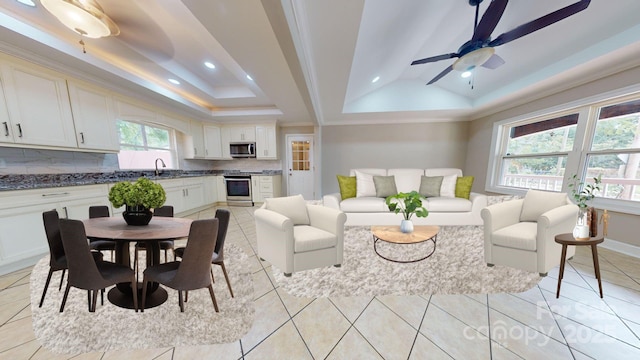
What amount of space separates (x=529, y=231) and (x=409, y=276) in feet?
4.10

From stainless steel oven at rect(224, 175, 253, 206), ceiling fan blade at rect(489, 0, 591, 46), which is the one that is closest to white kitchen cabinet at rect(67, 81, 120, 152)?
stainless steel oven at rect(224, 175, 253, 206)

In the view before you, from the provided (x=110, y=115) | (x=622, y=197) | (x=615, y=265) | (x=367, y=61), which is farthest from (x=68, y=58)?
(x=622, y=197)

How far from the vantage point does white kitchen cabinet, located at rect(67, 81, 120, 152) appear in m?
2.50

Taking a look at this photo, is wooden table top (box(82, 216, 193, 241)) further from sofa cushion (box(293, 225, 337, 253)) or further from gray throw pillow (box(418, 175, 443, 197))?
gray throw pillow (box(418, 175, 443, 197))

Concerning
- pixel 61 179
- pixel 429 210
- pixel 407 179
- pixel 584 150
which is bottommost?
pixel 429 210

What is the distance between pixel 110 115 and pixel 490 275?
531 cm

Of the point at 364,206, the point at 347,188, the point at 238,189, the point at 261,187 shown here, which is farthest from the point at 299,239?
the point at 238,189

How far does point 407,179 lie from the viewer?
11.6 ft

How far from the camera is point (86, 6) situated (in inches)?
60.2

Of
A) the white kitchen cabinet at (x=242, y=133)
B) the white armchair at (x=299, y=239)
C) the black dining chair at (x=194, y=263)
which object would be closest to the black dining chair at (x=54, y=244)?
the black dining chair at (x=194, y=263)

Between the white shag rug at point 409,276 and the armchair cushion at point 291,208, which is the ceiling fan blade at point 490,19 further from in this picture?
the armchair cushion at point 291,208

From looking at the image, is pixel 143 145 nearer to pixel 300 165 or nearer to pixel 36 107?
pixel 36 107

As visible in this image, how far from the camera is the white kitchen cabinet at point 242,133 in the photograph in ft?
16.1

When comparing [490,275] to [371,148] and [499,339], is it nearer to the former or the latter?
[499,339]
